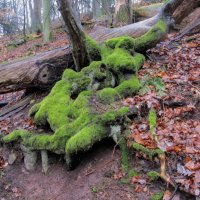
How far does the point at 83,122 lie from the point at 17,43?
644 inches

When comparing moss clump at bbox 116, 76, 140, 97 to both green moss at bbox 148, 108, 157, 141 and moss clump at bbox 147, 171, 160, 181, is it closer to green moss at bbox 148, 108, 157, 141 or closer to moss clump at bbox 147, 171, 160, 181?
green moss at bbox 148, 108, 157, 141

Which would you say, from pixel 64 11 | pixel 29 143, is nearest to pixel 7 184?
pixel 29 143

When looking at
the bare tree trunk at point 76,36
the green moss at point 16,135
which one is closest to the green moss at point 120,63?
the bare tree trunk at point 76,36

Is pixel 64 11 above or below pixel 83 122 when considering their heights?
above

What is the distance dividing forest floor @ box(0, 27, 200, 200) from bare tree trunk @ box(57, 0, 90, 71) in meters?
1.47

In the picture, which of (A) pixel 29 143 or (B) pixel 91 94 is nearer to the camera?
(A) pixel 29 143

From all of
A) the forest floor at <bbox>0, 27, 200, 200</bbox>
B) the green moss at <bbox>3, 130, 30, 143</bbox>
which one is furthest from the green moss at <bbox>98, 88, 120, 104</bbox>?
the green moss at <bbox>3, 130, 30, 143</bbox>

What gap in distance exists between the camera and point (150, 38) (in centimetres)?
754

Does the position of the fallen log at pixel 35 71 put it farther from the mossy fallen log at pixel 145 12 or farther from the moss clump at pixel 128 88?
the mossy fallen log at pixel 145 12

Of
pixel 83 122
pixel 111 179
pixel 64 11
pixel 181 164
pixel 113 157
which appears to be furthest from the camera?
pixel 64 11

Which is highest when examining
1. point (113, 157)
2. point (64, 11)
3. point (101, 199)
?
point (64, 11)

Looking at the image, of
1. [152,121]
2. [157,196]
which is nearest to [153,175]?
[157,196]

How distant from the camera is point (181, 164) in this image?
162 inches

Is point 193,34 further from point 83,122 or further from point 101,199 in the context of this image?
point 101,199
